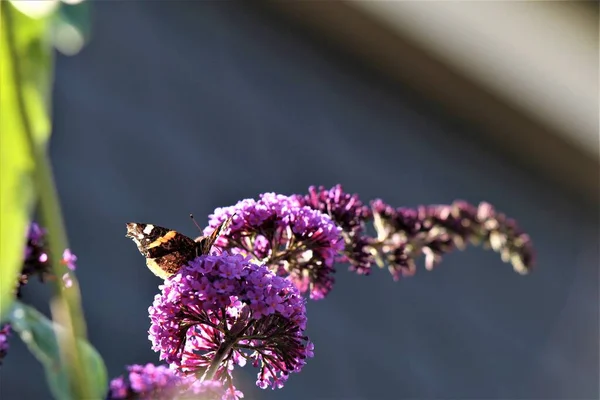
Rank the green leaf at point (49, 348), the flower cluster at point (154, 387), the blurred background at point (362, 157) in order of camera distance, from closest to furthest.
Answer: the green leaf at point (49, 348) < the flower cluster at point (154, 387) < the blurred background at point (362, 157)

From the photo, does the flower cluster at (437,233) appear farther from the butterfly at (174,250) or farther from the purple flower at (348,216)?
the butterfly at (174,250)

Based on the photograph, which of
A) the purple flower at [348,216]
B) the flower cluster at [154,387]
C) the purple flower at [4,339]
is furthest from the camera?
the purple flower at [348,216]

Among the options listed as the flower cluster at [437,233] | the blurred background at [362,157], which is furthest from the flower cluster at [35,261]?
the blurred background at [362,157]

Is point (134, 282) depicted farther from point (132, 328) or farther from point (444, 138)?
point (444, 138)

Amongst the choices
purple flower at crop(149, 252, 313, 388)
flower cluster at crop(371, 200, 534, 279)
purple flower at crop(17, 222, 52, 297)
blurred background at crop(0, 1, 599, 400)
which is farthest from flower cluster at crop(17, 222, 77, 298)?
blurred background at crop(0, 1, 599, 400)

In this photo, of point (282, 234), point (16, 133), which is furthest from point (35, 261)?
point (16, 133)

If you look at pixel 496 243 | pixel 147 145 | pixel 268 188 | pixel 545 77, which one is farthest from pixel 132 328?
→ pixel 545 77

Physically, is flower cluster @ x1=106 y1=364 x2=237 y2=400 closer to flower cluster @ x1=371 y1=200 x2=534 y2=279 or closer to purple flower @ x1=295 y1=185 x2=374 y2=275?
purple flower @ x1=295 y1=185 x2=374 y2=275

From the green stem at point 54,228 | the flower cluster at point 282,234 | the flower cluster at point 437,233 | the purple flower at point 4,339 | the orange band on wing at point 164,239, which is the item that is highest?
the flower cluster at point 437,233
